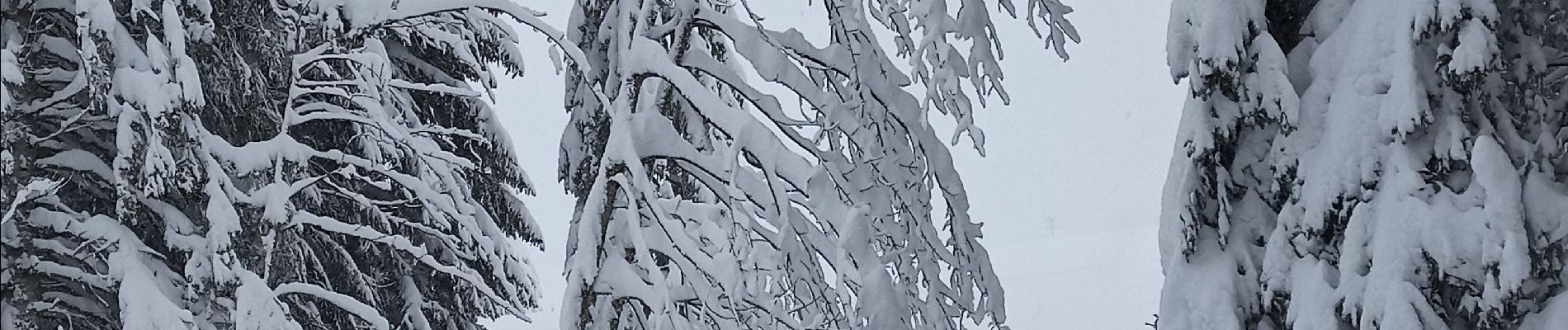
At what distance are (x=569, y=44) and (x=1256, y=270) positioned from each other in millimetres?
2674

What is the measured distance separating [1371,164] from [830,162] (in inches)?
68.6

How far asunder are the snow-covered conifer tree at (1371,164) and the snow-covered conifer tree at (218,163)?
8.37ft

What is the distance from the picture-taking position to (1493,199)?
12.5ft

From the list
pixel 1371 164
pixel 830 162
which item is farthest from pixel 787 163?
pixel 1371 164

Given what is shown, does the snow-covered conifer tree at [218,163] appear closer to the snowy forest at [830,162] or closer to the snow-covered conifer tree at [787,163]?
the snowy forest at [830,162]

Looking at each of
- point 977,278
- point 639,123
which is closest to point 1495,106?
point 977,278

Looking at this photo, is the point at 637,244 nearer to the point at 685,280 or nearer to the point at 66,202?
the point at 685,280

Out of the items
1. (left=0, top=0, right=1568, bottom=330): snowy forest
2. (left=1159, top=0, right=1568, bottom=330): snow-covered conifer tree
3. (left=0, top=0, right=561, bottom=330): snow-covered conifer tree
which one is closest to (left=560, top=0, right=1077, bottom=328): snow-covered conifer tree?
(left=0, top=0, right=1568, bottom=330): snowy forest

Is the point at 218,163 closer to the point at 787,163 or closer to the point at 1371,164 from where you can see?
the point at 787,163

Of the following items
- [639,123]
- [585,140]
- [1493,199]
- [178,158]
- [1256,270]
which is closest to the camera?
[1493,199]

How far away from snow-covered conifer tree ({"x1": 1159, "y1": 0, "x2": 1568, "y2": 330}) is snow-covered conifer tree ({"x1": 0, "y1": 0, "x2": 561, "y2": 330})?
8.37 feet

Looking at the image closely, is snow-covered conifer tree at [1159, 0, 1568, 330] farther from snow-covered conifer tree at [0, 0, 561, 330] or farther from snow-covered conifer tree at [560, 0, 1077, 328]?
snow-covered conifer tree at [0, 0, 561, 330]

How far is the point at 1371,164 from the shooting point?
4059mm

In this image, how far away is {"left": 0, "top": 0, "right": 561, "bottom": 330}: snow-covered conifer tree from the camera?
5.68 meters
